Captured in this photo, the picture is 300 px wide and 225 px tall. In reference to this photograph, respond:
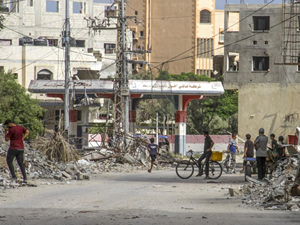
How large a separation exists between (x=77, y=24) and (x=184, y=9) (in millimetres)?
33944

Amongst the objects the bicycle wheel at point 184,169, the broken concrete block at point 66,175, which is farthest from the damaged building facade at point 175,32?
the broken concrete block at point 66,175

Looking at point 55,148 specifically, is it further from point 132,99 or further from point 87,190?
point 132,99

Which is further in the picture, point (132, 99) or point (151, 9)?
point (151, 9)

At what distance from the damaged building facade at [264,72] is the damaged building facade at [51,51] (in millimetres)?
11130

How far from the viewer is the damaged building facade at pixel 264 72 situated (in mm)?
56625

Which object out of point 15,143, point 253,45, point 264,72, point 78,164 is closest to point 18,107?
point 253,45

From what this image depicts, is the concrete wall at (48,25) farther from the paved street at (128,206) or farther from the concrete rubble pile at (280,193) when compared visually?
the concrete rubble pile at (280,193)

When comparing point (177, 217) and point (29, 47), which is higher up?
point (29, 47)

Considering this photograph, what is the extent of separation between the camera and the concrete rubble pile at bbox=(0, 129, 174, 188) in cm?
2114

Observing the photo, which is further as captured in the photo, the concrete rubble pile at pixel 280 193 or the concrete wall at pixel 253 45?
the concrete wall at pixel 253 45

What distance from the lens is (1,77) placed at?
5372 cm

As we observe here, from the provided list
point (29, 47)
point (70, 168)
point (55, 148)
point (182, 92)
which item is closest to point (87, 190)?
point (70, 168)

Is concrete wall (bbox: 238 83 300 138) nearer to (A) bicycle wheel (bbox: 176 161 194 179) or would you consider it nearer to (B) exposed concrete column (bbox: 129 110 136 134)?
(B) exposed concrete column (bbox: 129 110 136 134)

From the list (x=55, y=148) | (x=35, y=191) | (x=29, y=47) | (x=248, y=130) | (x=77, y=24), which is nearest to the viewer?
(x=35, y=191)
